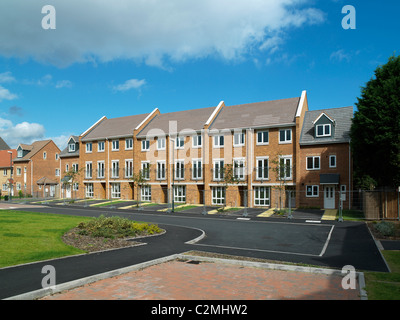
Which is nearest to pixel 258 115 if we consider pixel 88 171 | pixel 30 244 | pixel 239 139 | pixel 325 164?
pixel 239 139

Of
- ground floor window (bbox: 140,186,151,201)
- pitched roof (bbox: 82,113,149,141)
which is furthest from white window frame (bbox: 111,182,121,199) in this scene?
pitched roof (bbox: 82,113,149,141)

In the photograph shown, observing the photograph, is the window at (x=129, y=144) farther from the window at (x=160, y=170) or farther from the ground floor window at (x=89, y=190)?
the ground floor window at (x=89, y=190)

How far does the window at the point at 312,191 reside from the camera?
31753 mm

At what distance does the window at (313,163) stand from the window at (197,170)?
12.2 metres

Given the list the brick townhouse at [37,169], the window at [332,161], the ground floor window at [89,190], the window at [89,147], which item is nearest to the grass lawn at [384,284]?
the window at [332,161]

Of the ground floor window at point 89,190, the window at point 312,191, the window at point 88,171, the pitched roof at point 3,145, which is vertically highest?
the pitched roof at point 3,145

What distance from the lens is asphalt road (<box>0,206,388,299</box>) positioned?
9.02 m

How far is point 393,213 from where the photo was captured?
23.3 m

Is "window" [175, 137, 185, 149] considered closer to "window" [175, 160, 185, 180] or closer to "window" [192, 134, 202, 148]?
"window" [192, 134, 202, 148]

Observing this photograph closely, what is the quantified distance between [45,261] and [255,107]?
32.0 m

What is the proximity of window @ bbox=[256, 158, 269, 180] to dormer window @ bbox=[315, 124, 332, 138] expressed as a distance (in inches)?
229

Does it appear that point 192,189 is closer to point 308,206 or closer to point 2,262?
point 308,206

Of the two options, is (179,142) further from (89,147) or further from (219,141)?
(89,147)
